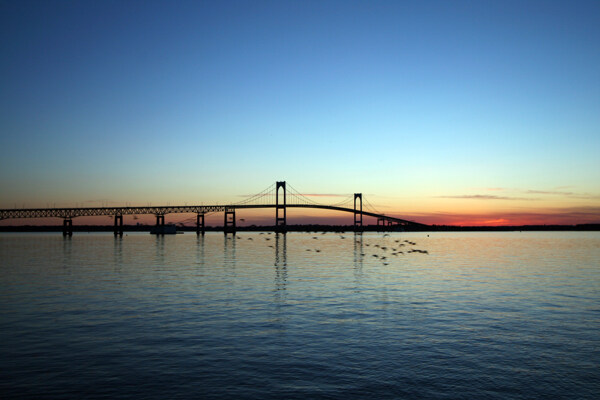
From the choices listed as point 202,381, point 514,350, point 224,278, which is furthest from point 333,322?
point 224,278

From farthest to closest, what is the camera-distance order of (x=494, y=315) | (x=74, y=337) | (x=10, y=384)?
(x=494, y=315), (x=74, y=337), (x=10, y=384)

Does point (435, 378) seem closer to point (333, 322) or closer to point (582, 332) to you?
point (333, 322)

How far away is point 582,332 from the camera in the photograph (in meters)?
16.7

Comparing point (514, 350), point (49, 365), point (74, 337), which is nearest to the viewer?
point (49, 365)

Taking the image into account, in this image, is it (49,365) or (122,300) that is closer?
(49,365)

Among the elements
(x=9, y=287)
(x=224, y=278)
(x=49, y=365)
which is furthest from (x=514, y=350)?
(x=9, y=287)

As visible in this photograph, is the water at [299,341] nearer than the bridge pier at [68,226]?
Yes

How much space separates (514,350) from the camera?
1417 centimetres

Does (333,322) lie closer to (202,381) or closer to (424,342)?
(424,342)

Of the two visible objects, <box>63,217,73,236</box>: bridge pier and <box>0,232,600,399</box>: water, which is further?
<box>63,217,73,236</box>: bridge pier

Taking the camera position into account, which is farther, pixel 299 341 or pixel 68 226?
pixel 68 226

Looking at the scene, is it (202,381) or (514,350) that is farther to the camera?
(514,350)

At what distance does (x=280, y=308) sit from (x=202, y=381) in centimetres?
1002

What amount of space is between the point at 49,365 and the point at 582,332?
17.5 meters
